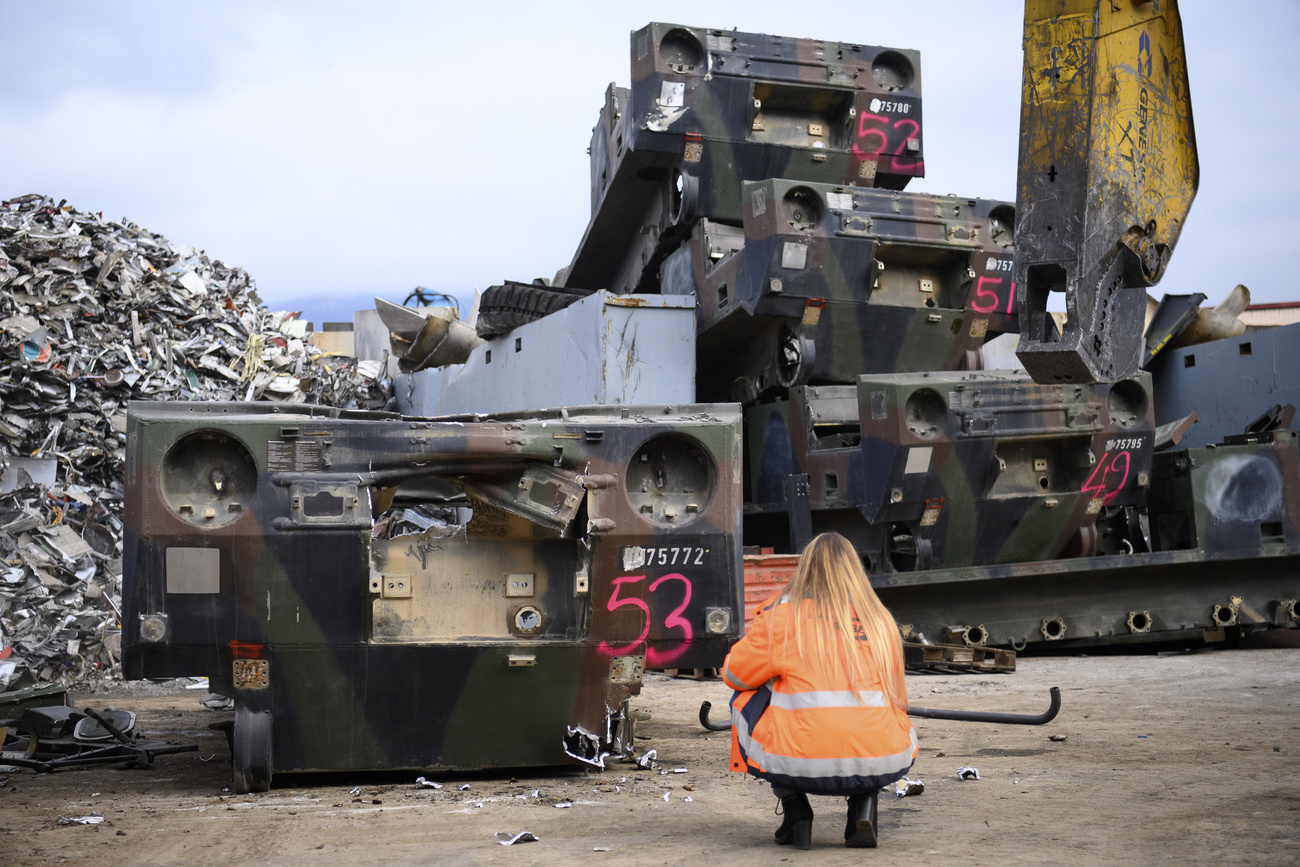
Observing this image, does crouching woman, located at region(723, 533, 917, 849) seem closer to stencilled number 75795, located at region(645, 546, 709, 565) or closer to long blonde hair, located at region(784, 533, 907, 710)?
long blonde hair, located at region(784, 533, 907, 710)

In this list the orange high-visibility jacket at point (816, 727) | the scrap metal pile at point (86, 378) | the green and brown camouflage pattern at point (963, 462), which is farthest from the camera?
the scrap metal pile at point (86, 378)

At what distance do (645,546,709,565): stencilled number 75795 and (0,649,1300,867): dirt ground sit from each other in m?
0.93

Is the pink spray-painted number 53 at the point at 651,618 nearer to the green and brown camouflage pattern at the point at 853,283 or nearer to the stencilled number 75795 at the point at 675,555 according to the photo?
the stencilled number 75795 at the point at 675,555

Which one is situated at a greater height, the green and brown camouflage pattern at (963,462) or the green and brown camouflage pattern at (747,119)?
the green and brown camouflage pattern at (747,119)

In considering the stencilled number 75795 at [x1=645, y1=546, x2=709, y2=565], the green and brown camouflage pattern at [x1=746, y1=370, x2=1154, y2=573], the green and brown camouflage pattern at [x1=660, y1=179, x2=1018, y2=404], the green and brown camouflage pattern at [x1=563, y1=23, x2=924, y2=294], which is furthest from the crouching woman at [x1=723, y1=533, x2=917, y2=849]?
the green and brown camouflage pattern at [x1=563, y1=23, x2=924, y2=294]

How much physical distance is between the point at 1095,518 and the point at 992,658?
1405mm

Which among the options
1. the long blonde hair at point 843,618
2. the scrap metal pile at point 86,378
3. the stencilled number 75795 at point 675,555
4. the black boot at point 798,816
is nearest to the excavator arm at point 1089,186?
the long blonde hair at point 843,618

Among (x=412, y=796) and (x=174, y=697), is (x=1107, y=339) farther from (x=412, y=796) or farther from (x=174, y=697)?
(x=174, y=697)

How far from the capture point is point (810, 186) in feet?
32.1

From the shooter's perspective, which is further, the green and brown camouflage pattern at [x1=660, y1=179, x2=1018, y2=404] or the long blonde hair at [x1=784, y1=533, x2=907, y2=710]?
the green and brown camouflage pattern at [x1=660, y1=179, x2=1018, y2=404]

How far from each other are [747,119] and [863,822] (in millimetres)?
8192

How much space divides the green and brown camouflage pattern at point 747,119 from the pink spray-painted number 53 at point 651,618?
245 inches

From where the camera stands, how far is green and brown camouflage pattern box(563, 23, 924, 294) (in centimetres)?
1107

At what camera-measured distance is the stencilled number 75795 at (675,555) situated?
558cm
